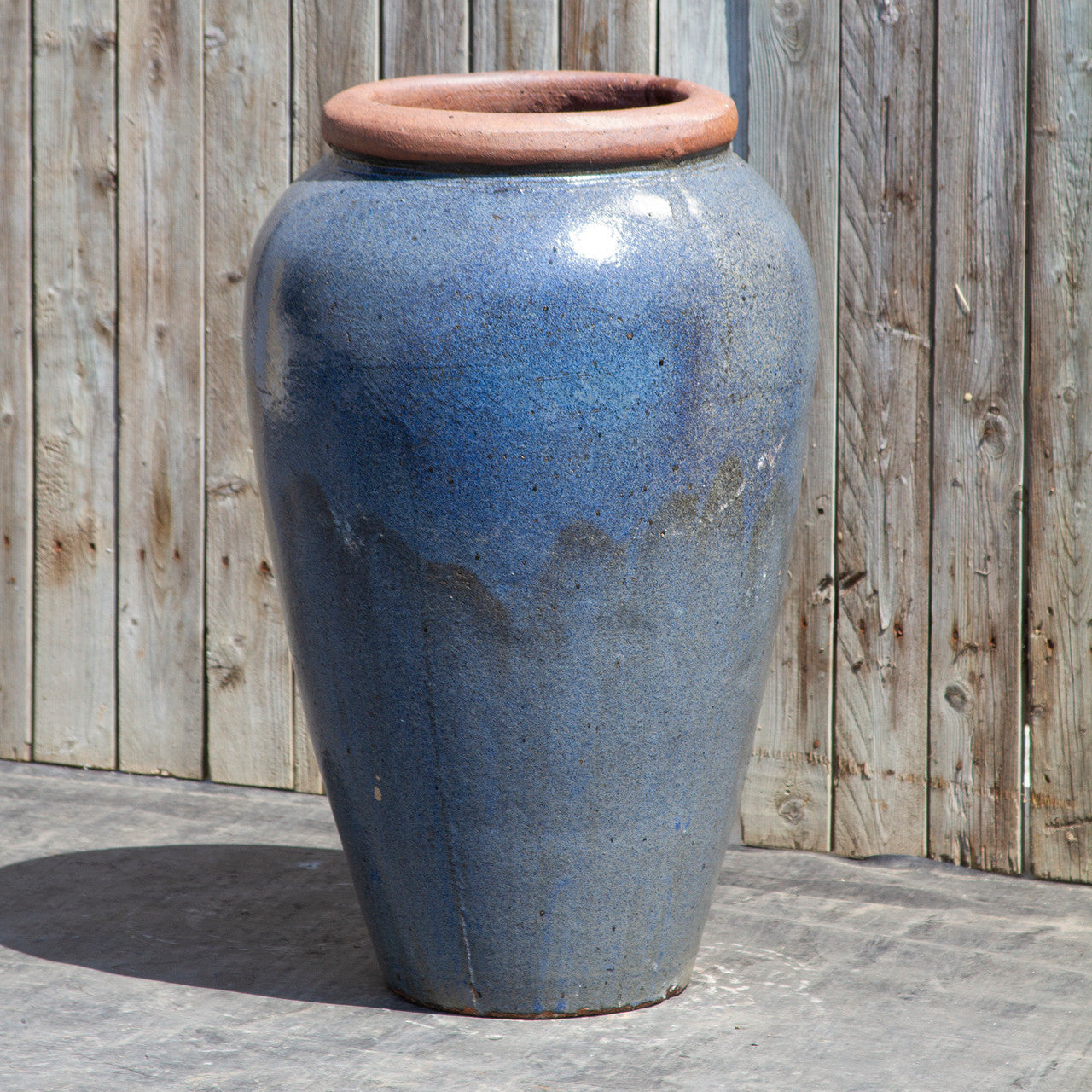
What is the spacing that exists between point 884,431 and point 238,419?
1188 millimetres

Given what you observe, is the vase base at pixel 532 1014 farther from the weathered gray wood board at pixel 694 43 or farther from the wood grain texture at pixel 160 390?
the weathered gray wood board at pixel 694 43

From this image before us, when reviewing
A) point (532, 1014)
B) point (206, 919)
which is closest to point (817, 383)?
point (532, 1014)

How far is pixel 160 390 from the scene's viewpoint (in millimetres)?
3033

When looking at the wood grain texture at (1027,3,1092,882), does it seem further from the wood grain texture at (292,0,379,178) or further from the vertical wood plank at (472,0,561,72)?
the wood grain texture at (292,0,379,178)

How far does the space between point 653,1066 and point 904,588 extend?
40.2 inches

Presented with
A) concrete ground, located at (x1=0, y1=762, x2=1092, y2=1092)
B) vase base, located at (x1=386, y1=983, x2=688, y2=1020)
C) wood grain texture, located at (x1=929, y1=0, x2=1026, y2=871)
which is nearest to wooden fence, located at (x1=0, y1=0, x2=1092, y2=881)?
wood grain texture, located at (x1=929, y1=0, x2=1026, y2=871)

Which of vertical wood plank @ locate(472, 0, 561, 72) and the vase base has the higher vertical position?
vertical wood plank @ locate(472, 0, 561, 72)

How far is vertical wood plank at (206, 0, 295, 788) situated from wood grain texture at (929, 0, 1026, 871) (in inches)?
47.0

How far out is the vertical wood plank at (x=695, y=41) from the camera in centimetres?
270

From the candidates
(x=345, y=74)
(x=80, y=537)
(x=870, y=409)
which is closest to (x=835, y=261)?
(x=870, y=409)

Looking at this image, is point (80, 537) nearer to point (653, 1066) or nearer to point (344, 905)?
point (344, 905)

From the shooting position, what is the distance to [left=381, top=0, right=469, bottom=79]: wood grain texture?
280 cm

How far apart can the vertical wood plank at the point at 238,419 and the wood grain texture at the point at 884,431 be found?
3.40 feet

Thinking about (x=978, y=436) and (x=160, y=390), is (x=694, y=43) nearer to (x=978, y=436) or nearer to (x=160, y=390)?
(x=978, y=436)
